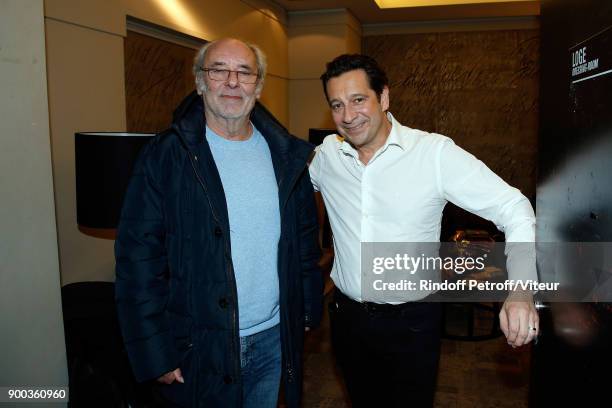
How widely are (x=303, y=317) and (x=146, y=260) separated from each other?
0.62 metres

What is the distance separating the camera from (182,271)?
1.52 meters

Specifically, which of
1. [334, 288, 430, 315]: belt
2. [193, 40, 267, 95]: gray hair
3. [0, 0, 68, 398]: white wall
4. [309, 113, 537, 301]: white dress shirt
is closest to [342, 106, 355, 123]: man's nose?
[309, 113, 537, 301]: white dress shirt

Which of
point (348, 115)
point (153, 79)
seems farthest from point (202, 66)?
point (153, 79)

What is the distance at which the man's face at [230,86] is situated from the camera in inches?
63.7

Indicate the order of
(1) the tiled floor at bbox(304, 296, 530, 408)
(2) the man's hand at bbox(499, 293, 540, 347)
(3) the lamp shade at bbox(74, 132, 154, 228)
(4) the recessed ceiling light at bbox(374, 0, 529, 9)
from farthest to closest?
1. (4) the recessed ceiling light at bbox(374, 0, 529, 9)
2. (1) the tiled floor at bbox(304, 296, 530, 408)
3. (3) the lamp shade at bbox(74, 132, 154, 228)
4. (2) the man's hand at bbox(499, 293, 540, 347)

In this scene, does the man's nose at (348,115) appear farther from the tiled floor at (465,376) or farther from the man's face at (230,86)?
the tiled floor at (465,376)

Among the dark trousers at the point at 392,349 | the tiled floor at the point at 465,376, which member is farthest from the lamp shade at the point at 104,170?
the tiled floor at the point at 465,376

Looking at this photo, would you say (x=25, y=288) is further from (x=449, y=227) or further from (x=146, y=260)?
(x=449, y=227)

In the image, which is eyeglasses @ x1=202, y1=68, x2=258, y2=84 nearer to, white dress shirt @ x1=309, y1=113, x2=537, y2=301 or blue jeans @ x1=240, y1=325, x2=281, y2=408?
white dress shirt @ x1=309, y1=113, x2=537, y2=301

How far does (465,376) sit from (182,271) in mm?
2405

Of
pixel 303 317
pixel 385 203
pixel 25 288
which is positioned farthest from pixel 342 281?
pixel 25 288

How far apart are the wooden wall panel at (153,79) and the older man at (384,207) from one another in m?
1.84

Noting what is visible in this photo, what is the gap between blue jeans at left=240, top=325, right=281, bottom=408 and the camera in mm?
1636

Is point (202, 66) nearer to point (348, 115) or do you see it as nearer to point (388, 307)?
point (348, 115)
